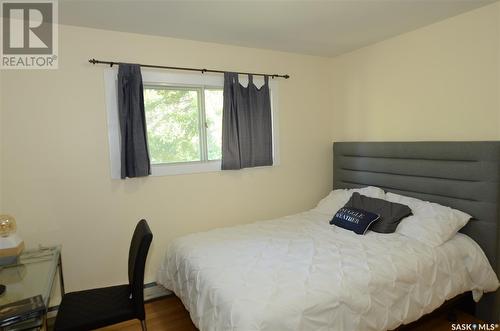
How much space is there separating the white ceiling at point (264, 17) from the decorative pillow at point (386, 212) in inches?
63.3

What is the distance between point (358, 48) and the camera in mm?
3309

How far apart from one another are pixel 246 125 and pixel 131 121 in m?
1.15

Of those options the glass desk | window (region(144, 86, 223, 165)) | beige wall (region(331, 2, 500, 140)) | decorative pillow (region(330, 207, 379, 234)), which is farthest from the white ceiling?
the glass desk

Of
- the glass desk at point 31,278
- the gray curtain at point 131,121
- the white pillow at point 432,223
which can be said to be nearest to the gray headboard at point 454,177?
the white pillow at point 432,223

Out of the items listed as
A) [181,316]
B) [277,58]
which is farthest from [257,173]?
[181,316]

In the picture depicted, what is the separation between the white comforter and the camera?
1562mm

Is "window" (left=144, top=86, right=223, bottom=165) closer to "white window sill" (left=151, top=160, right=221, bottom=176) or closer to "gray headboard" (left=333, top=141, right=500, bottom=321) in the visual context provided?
"white window sill" (left=151, top=160, right=221, bottom=176)

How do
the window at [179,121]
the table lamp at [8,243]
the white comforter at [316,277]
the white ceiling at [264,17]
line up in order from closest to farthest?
the white comforter at [316,277]
the table lamp at [8,243]
the white ceiling at [264,17]
the window at [179,121]

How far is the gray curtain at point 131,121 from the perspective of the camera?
2523 mm

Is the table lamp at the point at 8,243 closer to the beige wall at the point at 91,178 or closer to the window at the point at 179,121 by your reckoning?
the beige wall at the point at 91,178

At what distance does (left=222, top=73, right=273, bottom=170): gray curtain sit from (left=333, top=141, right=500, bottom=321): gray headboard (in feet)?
3.69

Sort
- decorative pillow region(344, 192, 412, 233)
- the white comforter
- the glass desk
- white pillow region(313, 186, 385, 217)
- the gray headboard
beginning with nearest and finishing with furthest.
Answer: the glass desk → the white comforter → the gray headboard → decorative pillow region(344, 192, 412, 233) → white pillow region(313, 186, 385, 217)

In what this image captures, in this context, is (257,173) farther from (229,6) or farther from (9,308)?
(9,308)

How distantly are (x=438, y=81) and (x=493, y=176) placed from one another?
0.95 metres
